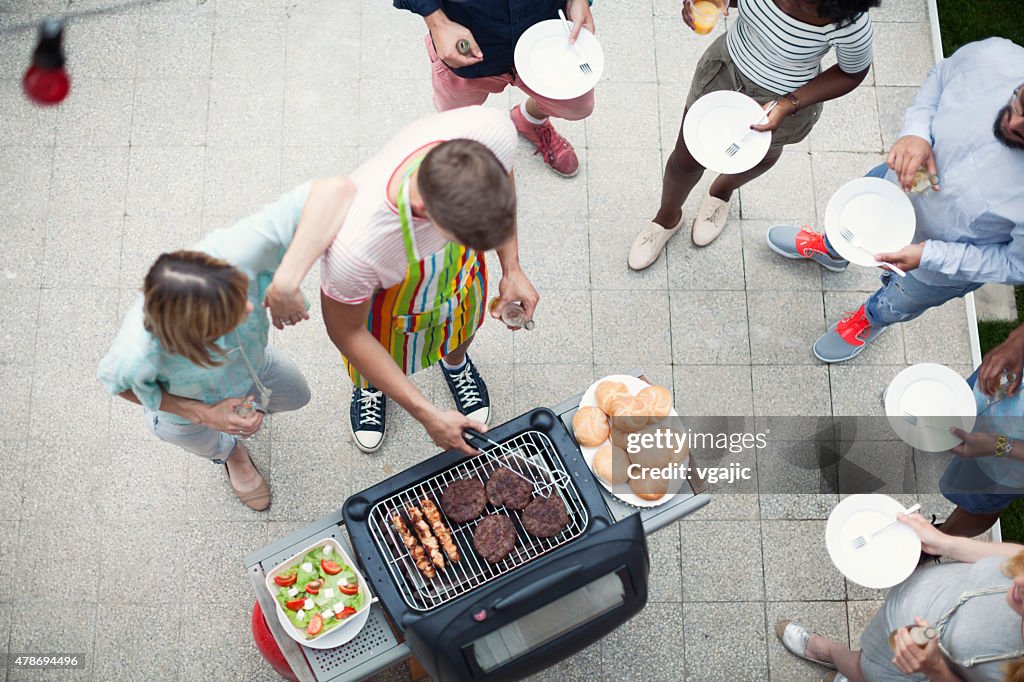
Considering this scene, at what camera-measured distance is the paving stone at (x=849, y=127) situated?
3908mm

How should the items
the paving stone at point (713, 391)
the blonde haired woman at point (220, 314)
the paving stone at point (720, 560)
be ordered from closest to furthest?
the blonde haired woman at point (220, 314) → the paving stone at point (720, 560) → the paving stone at point (713, 391)

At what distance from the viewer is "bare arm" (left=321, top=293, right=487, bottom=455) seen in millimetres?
2213

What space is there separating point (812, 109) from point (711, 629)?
6.69 ft

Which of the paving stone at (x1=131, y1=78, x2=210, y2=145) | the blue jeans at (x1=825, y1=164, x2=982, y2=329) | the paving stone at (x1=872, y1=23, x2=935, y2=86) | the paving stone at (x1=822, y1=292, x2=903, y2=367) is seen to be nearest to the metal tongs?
the blue jeans at (x1=825, y1=164, x2=982, y2=329)

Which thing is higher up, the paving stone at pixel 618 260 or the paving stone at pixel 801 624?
the paving stone at pixel 618 260

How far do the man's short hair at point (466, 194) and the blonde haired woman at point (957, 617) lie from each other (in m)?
1.61

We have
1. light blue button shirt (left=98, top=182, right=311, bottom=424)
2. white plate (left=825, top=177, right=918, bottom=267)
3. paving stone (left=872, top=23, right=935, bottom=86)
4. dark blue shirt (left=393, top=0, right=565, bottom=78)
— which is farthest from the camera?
paving stone (left=872, top=23, right=935, bottom=86)

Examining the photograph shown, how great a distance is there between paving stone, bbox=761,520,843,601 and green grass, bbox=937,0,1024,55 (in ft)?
8.31

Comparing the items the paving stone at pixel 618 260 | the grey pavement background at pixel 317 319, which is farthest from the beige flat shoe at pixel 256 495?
the paving stone at pixel 618 260

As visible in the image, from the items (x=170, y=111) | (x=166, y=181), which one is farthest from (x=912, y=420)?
(x=170, y=111)

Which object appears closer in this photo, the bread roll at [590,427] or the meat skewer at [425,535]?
the meat skewer at [425,535]

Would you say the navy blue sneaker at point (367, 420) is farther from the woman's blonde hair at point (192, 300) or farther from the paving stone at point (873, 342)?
the paving stone at point (873, 342)

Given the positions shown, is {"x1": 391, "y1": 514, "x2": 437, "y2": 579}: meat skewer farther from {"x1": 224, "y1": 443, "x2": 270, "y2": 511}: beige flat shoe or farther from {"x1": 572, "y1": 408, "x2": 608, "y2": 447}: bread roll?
{"x1": 224, "y1": 443, "x2": 270, "y2": 511}: beige flat shoe

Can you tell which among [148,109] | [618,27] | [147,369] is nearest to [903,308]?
[618,27]
